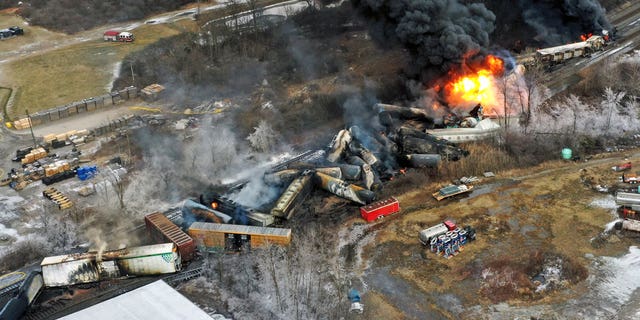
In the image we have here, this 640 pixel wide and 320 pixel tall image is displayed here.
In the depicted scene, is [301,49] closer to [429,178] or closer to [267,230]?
[429,178]

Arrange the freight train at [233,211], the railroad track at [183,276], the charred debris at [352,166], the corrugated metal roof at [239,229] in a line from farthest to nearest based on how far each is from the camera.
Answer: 1. the charred debris at [352,166]
2. the freight train at [233,211]
3. the corrugated metal roof at [239,229]
4. the railroad track at [183,276]

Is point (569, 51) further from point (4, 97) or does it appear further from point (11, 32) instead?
point (11, 32)

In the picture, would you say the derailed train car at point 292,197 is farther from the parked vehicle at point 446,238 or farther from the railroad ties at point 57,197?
the railroad ties at point 57,197

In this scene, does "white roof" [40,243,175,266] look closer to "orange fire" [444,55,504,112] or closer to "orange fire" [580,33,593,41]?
"orange fire" [444,55,504,112]

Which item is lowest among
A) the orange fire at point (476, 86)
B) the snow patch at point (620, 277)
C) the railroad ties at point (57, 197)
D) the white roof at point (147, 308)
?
the snow patch at point (620, 277)

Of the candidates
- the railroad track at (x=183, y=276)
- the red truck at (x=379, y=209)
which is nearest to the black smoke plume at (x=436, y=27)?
the red truck at (x=379, y=209)

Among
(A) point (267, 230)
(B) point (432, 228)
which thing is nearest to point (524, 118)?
(B) point (432, 228)
